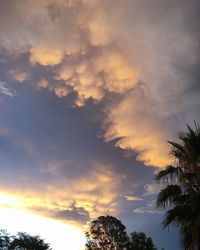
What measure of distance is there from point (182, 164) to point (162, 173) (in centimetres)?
179

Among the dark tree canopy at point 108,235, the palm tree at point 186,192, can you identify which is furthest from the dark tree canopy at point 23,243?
the palm tree at point 186,192

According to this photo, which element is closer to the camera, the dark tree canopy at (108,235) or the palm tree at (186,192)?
the palm tree at (186,192)

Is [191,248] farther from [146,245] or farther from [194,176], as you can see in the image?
[146,245]

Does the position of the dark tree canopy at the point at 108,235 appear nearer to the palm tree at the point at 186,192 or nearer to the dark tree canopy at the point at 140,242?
the dark tree canopy at the point at 140,242

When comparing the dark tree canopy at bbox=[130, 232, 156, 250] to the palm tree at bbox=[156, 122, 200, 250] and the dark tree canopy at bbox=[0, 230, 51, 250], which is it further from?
the palm tree at bbox=[156, 122, 200, 250]

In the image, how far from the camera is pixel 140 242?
67938 millimetres

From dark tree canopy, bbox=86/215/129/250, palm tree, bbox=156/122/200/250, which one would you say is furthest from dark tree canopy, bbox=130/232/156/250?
palm tree, bbox=156/122/200/250

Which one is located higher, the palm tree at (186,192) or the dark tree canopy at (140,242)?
the dark tree canopy at (140,242)

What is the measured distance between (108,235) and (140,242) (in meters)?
7.96

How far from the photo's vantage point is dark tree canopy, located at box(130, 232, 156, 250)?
6669 cm

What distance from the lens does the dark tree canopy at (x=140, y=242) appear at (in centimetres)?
6669

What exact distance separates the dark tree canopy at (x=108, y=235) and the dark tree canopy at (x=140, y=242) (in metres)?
1.87

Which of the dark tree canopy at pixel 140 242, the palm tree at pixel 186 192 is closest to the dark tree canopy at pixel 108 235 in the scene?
the dark tree canopy at pixel 140 242

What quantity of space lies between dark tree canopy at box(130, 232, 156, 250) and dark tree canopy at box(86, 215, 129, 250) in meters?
1.87
